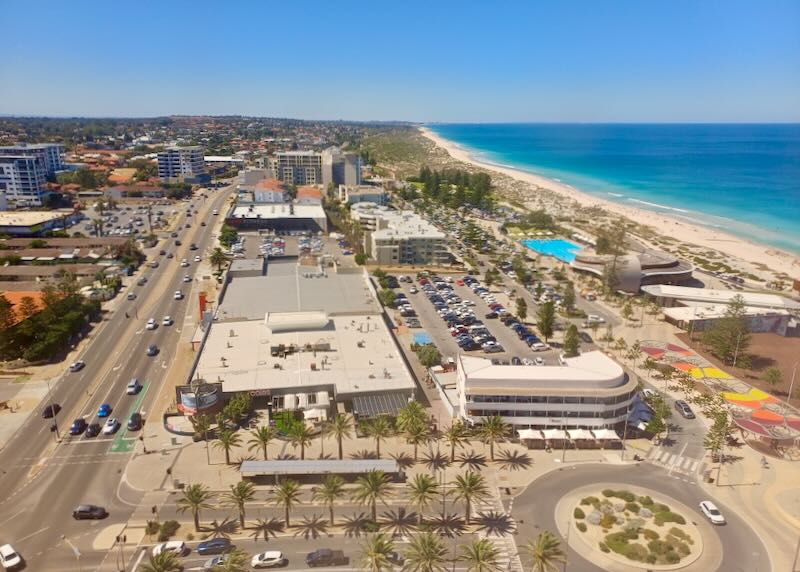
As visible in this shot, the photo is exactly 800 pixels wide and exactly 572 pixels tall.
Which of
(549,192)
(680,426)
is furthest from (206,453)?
(549,192)

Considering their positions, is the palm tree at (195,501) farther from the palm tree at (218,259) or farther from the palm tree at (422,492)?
the palm tree at (218,259)

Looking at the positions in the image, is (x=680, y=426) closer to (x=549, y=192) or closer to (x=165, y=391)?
(x=165, y=391)

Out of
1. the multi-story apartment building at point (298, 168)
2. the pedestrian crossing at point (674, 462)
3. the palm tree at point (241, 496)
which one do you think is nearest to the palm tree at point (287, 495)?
the palm tree at point (241, 496)

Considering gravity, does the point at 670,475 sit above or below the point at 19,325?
below

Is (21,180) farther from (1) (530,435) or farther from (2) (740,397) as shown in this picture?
(2) (740,397)

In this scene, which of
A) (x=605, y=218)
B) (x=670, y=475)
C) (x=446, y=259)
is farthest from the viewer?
(x=605, y=218)

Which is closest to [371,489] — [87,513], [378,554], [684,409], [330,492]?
[330,492]

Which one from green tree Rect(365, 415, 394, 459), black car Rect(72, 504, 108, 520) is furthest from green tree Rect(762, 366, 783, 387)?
black car Rect(72, 504, 108, 520)
